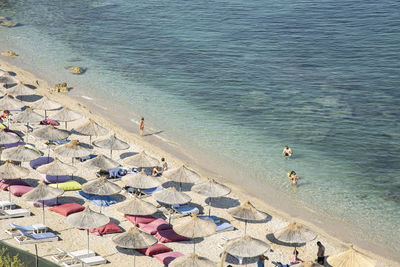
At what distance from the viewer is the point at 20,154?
99.2 ft

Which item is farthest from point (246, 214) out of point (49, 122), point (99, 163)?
point (49, 122)

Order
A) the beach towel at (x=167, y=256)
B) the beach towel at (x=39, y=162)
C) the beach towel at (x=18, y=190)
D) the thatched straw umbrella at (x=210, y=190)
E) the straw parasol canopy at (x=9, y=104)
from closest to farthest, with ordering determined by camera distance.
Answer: the beach towel at (x=167, y=256), the beach towel at (x=18, y=190), the thatched straw umbrella at (x=210, y=190), the beach towel at (x=39, y=162), the straw parasol canopy at (x=9, y=104)

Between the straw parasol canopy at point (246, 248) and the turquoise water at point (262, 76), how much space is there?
28.2ft

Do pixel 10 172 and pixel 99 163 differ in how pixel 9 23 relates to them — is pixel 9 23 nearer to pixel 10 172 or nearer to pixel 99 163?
pixel 99 163

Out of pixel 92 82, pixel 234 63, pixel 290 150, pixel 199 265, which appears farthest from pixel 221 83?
pixel 199 265

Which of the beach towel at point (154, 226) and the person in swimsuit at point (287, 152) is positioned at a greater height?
the person in swimsuit at point (287, 152)

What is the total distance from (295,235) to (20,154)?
14628 mm

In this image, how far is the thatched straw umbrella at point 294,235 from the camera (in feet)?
82.9

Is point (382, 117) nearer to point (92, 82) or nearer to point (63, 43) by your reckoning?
point (92, 82)

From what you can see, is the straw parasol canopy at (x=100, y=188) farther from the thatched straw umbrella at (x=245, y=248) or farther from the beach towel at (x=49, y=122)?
the beach towel at (x=49, y=122)

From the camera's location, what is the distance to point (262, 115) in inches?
1778

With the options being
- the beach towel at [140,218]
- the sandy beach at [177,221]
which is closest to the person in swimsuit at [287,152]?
the sandy beach at [177,221]

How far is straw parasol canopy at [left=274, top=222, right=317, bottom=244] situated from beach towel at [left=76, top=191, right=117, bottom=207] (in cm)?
853

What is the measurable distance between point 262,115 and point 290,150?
8048mm
